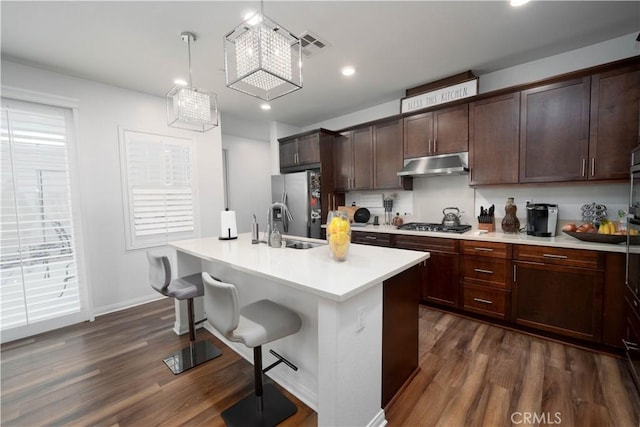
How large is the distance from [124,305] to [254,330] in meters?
2.82

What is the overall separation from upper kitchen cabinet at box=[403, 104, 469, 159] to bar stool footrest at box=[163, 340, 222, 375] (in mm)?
3093

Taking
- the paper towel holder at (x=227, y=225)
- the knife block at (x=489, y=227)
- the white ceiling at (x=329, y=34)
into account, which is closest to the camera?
the white ceiling at (x=329, y=34)

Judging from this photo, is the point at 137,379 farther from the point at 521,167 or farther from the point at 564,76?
the point at 564,76

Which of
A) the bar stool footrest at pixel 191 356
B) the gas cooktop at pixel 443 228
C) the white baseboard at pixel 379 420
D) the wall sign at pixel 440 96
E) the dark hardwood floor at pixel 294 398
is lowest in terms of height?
the dark hardwood floor at pixel 294 398

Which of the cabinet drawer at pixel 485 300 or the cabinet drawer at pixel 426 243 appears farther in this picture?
the cabinet drawer at pixel 426 243

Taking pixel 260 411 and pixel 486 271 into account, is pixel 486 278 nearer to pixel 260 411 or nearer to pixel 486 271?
pixel 486 271

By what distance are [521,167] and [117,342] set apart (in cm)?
427

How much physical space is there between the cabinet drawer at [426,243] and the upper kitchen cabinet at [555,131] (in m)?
0.94

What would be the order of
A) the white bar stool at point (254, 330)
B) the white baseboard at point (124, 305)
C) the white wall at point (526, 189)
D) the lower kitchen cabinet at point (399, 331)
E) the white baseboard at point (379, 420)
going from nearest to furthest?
the white bar stool at point (254, 330)
the white baseboard at point (379, 420)
the lower kitchen cabinet at point (399, 331)
the white wall at point (526, 189)
the white baseboard at point (124, 305)

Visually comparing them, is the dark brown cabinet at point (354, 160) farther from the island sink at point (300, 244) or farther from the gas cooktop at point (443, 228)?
the island sink at point (300, 244)

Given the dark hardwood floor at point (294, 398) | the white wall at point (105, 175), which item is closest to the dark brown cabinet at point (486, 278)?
the dark hardwood floor at point (294, 398)

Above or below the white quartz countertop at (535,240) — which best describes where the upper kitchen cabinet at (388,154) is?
above

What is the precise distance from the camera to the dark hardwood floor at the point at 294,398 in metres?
1.60

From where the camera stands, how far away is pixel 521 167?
2.67 m
